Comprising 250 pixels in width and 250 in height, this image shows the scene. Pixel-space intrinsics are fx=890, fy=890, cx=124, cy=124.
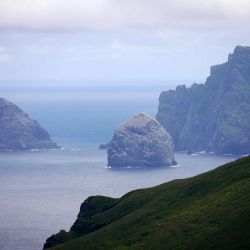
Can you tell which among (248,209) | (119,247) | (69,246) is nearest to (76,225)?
(69,246)

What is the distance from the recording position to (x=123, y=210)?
633 ft

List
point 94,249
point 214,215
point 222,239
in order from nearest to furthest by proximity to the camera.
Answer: point 222,239 → point 214,215 → point 94,249

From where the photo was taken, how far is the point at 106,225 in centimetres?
18525

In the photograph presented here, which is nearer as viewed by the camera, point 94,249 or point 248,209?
point 248,209

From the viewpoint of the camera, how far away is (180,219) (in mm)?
161375

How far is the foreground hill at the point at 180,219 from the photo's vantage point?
456 feet

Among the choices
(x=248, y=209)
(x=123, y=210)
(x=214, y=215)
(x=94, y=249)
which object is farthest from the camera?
(x=123, y=210)

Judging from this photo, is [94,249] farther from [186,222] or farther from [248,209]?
[248,209]

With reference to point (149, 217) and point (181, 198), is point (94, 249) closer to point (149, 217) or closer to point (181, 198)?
point (149, 217)

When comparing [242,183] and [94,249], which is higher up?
[242,183]

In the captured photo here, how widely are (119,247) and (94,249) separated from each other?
7.07 m

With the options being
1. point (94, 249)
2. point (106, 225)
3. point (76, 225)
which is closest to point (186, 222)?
point (94, 249)

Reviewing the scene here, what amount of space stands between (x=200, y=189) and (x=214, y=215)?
3108 cm

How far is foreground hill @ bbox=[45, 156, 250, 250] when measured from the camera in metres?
139
